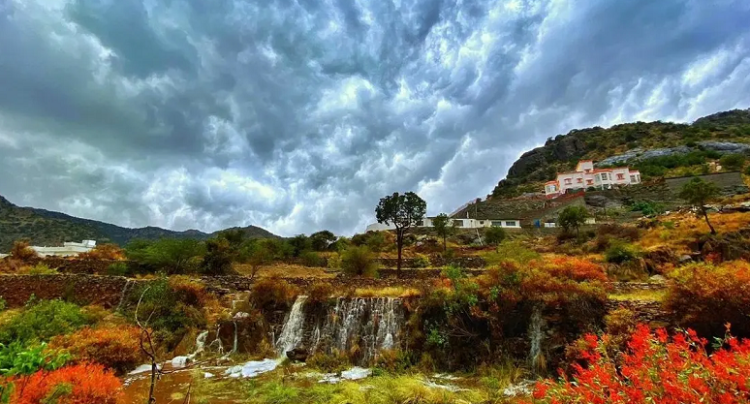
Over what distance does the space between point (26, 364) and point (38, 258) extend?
98.2 feet

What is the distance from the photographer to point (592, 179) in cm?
6981

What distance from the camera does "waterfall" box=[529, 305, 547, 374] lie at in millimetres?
11656

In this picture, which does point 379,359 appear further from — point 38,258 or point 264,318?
point 38,258

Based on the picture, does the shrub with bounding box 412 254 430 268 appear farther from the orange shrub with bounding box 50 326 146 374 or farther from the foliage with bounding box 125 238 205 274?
the orange shrub with bounding box 50 326 146 374

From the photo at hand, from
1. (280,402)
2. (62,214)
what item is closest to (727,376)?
(280,402)

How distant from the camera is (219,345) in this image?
52.2 ft

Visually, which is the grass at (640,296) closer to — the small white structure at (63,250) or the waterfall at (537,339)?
the waterfall at (537,339)

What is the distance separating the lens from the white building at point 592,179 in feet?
216

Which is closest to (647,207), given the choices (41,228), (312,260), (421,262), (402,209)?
(421,262)

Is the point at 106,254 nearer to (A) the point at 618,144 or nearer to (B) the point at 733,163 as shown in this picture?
(B) the point at 733,163

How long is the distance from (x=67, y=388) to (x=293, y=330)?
10509mm

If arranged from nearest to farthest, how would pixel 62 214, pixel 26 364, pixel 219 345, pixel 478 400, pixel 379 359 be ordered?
pixel 26 364 → pixel 478 400 → pixel 379 359 → pixel 219 345 → pixel 62 214

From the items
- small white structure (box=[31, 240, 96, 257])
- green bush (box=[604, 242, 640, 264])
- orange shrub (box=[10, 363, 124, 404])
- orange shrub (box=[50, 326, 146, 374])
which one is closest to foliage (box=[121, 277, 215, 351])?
orange shrub (box=[50, 326, 146, 374])

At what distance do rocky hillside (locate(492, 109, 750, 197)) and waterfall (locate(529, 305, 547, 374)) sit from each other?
73.7 m
